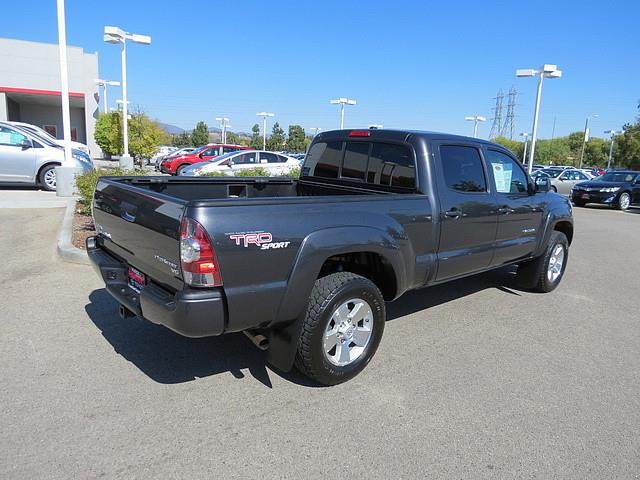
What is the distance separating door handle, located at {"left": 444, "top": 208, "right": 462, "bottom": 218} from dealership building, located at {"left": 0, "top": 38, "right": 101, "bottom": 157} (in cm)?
3509

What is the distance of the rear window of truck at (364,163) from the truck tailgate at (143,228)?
7.14 feet

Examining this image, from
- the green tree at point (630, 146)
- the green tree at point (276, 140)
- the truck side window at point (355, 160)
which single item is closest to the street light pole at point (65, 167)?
the truck side window at point (355, 160)

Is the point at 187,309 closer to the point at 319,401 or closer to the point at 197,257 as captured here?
the point at 197,257

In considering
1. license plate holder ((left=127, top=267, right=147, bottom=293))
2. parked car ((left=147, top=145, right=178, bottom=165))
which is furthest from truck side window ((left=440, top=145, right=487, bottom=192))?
parked car ((left=147, top=145, right=178, bottom=165))

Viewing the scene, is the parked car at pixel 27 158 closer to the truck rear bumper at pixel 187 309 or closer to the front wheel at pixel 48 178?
the front wheel at pixel 48 178

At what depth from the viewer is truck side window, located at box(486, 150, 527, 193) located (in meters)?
5.06

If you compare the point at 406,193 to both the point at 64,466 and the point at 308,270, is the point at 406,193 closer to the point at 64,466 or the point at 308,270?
the point at 308,270

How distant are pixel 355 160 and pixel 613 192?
18250mm

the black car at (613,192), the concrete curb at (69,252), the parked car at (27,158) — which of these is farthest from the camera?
the black car at (613,192)

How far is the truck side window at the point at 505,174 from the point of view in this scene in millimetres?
5059

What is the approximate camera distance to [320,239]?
3.22 meters

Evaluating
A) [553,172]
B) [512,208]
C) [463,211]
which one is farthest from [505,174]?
[553,172]

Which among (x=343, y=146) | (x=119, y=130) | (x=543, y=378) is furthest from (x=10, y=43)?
(x=543, y=378)

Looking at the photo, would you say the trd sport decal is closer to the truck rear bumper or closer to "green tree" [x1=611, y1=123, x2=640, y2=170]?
the truck rear bumper
